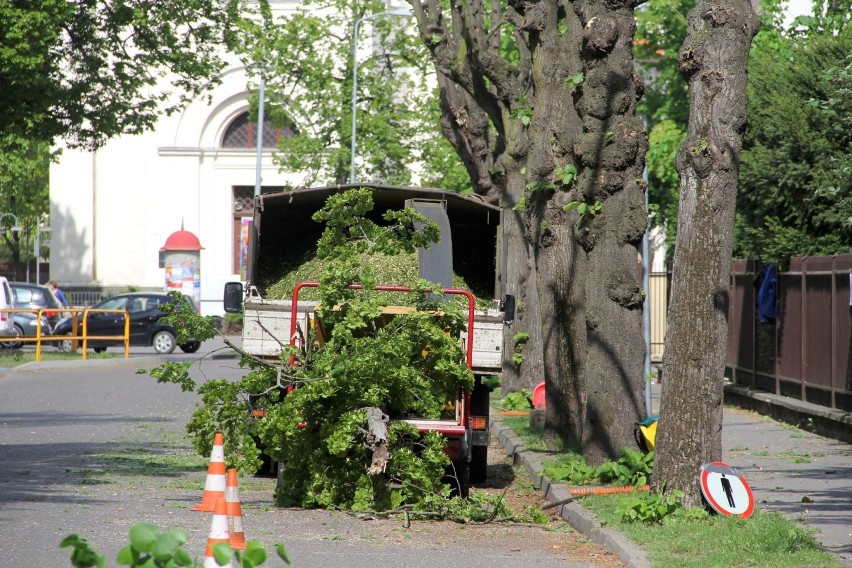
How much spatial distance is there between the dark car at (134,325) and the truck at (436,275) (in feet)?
59.2

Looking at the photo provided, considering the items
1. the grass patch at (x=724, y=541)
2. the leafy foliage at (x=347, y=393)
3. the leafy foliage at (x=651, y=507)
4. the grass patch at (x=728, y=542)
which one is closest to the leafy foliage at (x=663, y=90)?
the leafy foliage at (x=347, y=393)

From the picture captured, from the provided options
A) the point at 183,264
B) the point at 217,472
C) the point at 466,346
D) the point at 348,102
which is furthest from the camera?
the point at 183,264

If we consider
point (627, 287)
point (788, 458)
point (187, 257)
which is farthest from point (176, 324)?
point (187, 257)

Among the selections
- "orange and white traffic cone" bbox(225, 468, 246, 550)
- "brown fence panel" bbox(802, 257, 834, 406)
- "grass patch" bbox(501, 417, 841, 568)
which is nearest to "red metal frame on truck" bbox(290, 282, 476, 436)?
"grass patch" bbox(501, 417, 841, 568)

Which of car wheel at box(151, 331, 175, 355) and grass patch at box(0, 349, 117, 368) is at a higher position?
car wheel at box(151, 331, 175, 355)

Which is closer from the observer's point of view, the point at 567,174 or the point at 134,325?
the point at 567,174

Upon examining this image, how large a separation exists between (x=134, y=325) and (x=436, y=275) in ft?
71.4

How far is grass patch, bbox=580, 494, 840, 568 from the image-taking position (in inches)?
293

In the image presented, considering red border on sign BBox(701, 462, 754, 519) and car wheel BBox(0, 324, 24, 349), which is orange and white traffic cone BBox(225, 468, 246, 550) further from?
car wheel BBox(0, 324, 24, 349)

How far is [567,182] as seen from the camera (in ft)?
41.3

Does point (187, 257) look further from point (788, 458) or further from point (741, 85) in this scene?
point (741, 85)

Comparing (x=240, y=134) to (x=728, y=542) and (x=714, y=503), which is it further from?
(x=728, y=542)

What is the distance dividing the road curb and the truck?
569mm

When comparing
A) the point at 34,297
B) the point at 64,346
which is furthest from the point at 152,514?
the point at 34,297
